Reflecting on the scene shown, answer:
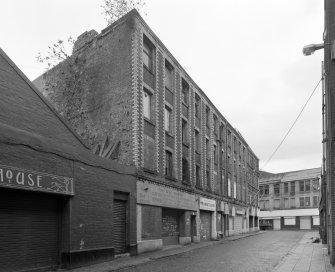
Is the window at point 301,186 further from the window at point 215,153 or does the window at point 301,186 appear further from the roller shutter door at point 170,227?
the roller shutter door at point 170,227

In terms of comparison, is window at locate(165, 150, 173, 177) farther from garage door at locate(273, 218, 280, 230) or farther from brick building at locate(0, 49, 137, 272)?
garage door at locate(273, 218, 280, 230)

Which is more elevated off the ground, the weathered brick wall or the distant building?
the weathered brick wall

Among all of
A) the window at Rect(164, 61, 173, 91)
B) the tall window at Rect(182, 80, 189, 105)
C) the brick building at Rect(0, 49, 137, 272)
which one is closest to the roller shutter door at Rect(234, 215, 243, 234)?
the tall window at Rect(182, 80, 189, 105)

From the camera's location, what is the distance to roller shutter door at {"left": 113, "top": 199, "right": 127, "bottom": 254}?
57.8ft

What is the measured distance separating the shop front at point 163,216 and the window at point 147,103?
364cm

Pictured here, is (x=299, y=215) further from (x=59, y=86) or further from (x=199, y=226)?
(x=59, y=86)

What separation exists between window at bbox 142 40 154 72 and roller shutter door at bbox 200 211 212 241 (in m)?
13.0

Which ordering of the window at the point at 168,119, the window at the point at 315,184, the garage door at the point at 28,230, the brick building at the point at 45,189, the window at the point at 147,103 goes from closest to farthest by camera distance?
1. the garage door at the point at 28,230
2. the brick building at the point at 45,189
3. the window at the point at 147,103
4. the window at the point at 168,119
5. the window at the point at 315,184

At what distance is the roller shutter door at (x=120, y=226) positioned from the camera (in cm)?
1761

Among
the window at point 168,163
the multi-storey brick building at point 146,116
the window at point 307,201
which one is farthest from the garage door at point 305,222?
the window at point 168,163

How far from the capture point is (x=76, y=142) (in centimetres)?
1559

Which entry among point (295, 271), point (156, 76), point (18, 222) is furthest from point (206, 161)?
point (18, 222)

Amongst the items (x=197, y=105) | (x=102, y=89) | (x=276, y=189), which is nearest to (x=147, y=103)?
(x=102, y=89)

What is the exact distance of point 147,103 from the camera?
72.9 ft
